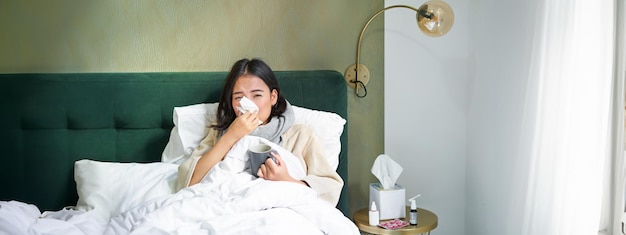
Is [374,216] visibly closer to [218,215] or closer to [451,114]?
[451,114]

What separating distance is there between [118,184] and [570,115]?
5.43 ft

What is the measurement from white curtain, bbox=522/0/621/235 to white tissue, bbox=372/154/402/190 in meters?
0.55

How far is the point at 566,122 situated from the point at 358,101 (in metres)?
1.07

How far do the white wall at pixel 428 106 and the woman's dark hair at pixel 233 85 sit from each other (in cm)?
66

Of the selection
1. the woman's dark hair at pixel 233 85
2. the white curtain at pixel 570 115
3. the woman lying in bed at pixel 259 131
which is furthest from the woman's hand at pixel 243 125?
the white curtain at pixel 570 115

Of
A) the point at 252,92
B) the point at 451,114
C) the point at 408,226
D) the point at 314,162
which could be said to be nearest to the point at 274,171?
the point at 314,162

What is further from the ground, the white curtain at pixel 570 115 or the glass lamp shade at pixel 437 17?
the glass lamp shade at pixel 437 17

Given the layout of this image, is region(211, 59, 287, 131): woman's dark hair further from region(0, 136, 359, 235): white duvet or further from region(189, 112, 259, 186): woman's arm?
region(0, 136, 359, 235): white duvet

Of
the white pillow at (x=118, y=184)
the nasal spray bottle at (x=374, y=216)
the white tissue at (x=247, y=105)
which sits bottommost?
the nasal spray bottle at (x=374, y=216)

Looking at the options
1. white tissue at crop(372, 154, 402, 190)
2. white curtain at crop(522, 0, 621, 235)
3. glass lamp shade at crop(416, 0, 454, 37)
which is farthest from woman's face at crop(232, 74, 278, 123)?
white curtain at crop(522, 0, 621, 235)

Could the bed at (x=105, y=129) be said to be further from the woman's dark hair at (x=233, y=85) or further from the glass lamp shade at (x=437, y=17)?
the glass lamp shade at (x=437, y=17)

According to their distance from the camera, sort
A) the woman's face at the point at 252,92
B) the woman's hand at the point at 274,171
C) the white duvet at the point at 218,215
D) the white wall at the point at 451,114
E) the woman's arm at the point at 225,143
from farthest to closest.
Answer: the white wall at the point at 451,114, the woman's face at the point at 252,92, the woman's arm at the point at 225,143, the woman's hand at the point at 274,171, the white duvet at the point at 218,215

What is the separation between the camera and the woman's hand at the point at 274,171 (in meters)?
2.20

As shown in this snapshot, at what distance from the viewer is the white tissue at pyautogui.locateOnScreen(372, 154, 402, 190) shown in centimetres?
264
